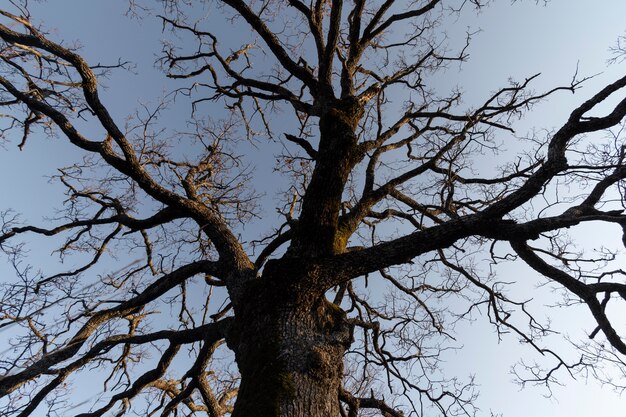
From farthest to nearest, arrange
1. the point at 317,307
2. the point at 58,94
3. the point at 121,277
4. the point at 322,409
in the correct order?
the point at 121,277 → the point at 58,94 → the point at 317,307 → the point at 322,409

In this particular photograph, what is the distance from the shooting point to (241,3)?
18.1ft

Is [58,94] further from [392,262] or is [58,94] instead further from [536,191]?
[536,191]

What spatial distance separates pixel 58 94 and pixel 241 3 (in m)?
2.62

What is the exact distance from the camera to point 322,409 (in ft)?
8.98

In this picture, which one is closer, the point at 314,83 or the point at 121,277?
the point at 314,83

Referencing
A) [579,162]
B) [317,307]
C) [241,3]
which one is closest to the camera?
[317,307]

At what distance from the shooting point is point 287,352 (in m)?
2.92

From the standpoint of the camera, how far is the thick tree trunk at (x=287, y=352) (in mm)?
2666

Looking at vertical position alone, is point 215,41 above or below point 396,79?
above

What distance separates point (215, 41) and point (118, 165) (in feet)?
9.59

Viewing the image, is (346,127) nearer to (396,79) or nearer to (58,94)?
(396,79)

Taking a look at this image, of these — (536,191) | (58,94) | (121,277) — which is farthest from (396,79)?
(121,277)

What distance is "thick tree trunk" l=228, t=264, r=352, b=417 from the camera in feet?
8.75

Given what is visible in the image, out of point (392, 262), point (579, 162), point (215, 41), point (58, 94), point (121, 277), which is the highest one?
point (215, 41)
